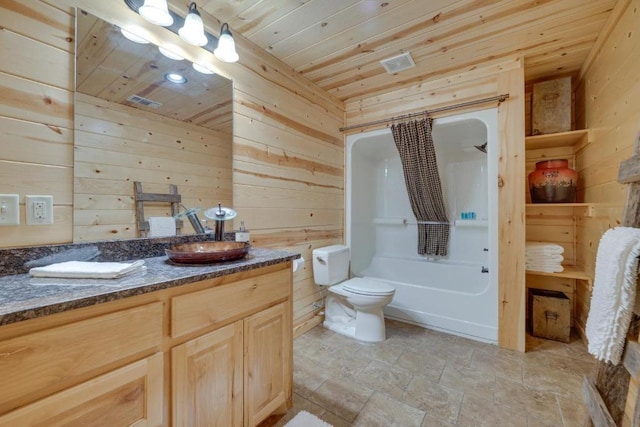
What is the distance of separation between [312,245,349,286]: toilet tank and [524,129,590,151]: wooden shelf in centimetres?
188

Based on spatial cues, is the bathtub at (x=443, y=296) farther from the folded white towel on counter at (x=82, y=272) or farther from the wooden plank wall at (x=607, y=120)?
the folded white towel on counter at (x=82, y=272)

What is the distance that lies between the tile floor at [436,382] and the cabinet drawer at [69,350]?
0.94m

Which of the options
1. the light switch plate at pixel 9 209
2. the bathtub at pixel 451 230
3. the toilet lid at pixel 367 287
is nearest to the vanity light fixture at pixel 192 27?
the light switch plate at pixel 9 209

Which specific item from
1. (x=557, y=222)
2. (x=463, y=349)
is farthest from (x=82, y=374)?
(x=557, y=222)

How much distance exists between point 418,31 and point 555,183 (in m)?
1.60

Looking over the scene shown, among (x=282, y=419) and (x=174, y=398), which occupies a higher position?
(x=174, y=398)

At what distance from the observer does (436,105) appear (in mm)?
2498

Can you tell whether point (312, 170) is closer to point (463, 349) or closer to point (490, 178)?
point (490, 178)

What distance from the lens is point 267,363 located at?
53.4 inches

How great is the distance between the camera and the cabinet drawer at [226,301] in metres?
1.01

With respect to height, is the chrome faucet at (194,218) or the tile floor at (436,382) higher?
the chrome faucet at (194,218)

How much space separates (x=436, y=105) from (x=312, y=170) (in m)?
1.27

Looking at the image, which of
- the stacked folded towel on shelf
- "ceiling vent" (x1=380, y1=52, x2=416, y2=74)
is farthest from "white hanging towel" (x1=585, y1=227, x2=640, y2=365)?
"ceiling vent" (x1=380, y1=52, x2=416, y2=74)

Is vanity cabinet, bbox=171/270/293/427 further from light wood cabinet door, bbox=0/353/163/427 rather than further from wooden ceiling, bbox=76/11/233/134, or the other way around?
wooden ceiling, bbox=76/11/233/134
